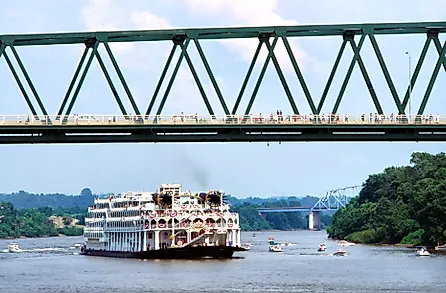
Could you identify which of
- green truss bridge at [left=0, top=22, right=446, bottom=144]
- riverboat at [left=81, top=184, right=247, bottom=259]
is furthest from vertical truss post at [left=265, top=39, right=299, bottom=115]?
riverboat at [left=81, top=184, right=247, bottom=259]

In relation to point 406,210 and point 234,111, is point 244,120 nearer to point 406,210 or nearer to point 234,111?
point 234,111

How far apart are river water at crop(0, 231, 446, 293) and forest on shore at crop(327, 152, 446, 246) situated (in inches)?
225

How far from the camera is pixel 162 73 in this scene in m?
68.9

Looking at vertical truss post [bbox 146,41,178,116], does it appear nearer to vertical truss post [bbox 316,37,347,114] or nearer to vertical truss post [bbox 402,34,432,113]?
vertical truss post [bbox 316,37,347,114]

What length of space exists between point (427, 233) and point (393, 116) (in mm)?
78938

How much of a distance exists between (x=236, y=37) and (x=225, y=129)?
6.53m

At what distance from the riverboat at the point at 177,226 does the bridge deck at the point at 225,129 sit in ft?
202

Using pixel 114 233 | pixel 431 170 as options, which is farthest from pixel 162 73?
pixel 431 170

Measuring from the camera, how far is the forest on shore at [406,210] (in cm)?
13838

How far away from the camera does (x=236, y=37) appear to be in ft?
228

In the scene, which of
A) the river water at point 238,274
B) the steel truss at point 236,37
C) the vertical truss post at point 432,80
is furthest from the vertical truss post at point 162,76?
the river water at point 238,274

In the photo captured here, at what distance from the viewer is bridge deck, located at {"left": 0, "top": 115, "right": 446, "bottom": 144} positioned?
65.3 meters

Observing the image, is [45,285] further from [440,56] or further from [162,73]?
[440,56]

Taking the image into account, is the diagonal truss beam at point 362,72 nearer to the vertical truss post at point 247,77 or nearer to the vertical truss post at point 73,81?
the vertical truss post at point 247,77
